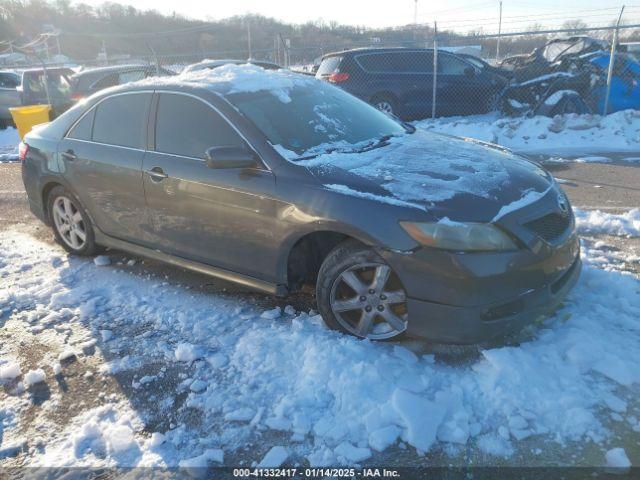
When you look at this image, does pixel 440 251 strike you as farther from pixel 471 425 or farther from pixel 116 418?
pixel 116 418

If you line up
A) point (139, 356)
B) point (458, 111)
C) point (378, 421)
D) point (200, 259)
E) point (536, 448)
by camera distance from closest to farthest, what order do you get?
point (536, 448) → point (378, 421) → point (139, 356) → point (200, 259) → point (458, 111)

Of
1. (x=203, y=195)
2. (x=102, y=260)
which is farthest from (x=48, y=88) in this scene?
(x=203, y=195)

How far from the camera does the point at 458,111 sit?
469 inches

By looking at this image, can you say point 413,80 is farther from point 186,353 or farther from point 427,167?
point 186,353

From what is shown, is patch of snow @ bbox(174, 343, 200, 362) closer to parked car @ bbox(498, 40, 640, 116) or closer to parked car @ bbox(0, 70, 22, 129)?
parked car @ bbox(498, 40, 640, 116)

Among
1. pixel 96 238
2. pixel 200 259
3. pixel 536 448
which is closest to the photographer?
pixel 536 448

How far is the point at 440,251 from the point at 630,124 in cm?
919

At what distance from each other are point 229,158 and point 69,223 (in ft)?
7.75

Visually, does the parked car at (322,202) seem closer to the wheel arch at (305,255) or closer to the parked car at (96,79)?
the wheel arch at (305,255)

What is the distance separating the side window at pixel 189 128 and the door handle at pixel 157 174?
0.15m

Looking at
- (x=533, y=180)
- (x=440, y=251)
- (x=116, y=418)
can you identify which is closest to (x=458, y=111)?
(x=533, y=180)

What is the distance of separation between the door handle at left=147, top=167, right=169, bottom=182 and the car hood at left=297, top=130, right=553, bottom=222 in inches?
45.4

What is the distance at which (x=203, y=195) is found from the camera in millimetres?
3729

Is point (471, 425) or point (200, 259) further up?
point (200, 259)
